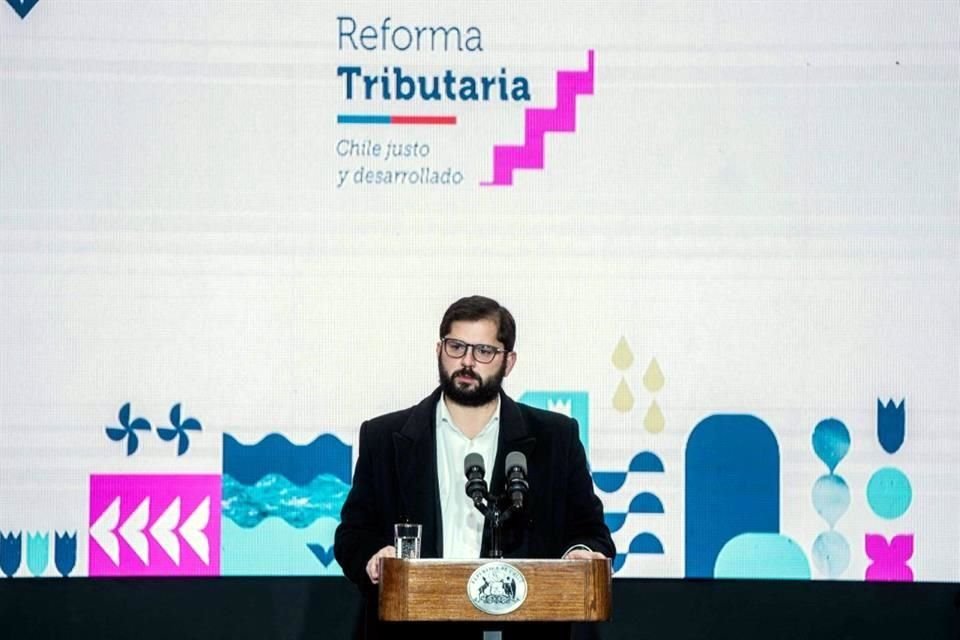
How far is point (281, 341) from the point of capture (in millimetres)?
5242

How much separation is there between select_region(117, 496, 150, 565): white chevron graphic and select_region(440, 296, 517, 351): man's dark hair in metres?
1.65

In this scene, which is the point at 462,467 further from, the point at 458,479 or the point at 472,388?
the point at 472,388

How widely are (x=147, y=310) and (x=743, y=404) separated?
2174 mm

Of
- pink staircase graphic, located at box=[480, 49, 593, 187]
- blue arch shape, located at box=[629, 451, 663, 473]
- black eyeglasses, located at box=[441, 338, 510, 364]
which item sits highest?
pink staircase graphic, located at box=[480, 49, 593, 187]

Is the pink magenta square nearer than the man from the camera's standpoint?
No

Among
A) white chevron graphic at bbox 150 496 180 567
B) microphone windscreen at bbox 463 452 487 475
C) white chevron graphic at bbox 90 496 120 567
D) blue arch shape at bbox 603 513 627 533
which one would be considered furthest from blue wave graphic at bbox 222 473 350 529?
microphone windscreen at bbox 463 452 487 475

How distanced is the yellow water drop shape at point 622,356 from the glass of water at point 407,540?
1.83 metres

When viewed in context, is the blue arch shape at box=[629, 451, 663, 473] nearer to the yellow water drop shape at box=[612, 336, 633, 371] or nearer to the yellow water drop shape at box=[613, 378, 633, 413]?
the yellow water drop shape at box=[613, 378, 633, 413]

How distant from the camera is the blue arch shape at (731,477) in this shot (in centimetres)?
524

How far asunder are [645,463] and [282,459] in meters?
1.30

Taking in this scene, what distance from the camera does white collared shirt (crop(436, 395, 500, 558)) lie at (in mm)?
4098

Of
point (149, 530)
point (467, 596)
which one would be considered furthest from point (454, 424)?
point (149, 530)

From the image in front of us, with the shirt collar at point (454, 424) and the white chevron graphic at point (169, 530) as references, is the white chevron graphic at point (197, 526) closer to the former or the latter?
the white chevron graphic at point (169, 530)

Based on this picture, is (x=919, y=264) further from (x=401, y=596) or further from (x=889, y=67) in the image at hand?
(x=401, y=596)
